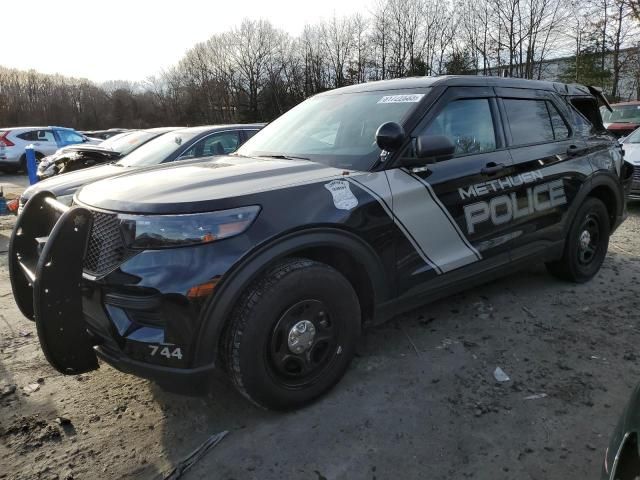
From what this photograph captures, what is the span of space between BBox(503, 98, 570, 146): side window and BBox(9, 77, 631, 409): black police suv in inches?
0.6

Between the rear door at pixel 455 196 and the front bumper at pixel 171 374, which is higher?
the rear door at pixel 455 196

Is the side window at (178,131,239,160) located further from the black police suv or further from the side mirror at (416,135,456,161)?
the side mirror at (416,135,456,161)

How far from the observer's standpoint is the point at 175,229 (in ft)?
7.10

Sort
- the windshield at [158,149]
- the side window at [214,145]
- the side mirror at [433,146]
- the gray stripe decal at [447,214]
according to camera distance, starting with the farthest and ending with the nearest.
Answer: the side window at [214,145], the windshield at [158,149], the gray stripe decal at [447,214], the side mirror at [433,146]

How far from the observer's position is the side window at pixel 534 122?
3.71m

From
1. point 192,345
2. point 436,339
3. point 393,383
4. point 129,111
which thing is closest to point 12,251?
point 192,345

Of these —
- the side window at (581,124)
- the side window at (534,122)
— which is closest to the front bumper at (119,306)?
the side window at (534,122)

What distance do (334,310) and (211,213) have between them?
0.86 meters

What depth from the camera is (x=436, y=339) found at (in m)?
3.46

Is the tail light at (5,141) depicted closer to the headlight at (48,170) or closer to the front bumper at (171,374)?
the headlight at (48,170)

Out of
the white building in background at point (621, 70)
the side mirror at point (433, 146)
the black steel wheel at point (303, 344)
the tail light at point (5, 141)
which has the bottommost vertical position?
the black steel wheel at point (303, 344)

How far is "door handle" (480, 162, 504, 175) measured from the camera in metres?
3.33

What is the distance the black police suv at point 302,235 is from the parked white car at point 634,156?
464 cm

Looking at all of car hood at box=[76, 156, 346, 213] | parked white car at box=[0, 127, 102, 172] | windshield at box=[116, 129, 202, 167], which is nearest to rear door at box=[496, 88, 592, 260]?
car hood at box=[76, 156, 346, 213]
